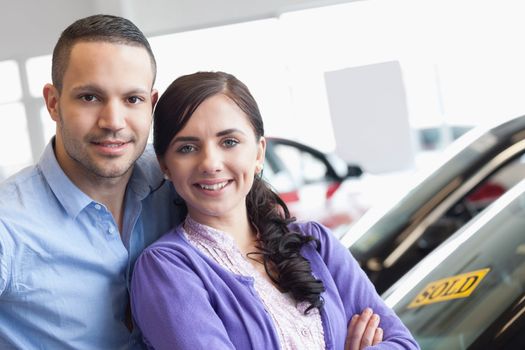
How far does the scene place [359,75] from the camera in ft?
40.0

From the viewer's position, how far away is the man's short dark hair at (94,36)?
6.46 ft

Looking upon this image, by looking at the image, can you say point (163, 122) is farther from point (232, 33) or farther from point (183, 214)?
point (232, 33)

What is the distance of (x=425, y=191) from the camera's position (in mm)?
3209

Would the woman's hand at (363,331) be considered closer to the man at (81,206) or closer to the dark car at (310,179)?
the man at (81,206)

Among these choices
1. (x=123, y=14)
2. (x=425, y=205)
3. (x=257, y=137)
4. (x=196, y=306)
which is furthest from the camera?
(x=123, y=14)

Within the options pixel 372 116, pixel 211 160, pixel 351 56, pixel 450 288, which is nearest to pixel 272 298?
pixel 211 160

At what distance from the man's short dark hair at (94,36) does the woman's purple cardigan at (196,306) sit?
434 mm

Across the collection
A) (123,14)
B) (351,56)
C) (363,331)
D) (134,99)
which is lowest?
(363,331)

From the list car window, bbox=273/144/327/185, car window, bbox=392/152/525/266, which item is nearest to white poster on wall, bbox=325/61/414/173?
car window, bbox=273/144/327/185

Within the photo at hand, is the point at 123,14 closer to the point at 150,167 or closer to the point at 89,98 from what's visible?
the point at 150,167

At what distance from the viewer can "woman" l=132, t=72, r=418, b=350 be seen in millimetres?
1853

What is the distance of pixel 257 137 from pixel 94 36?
422mm

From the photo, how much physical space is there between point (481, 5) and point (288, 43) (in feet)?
8.98

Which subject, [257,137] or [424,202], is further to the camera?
[424,202]
